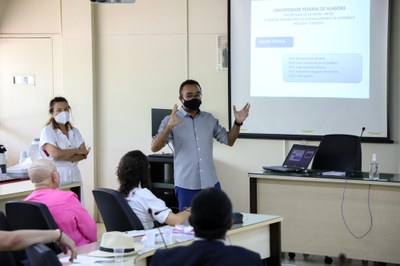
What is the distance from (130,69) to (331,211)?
3.35 m

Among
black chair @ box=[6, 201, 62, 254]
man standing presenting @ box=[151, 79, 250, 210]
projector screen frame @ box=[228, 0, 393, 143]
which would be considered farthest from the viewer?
projector screen frame @ box=[228, 0, 393, 143]

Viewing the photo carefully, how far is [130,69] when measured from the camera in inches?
332

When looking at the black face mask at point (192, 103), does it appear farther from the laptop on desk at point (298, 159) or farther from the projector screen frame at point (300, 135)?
the projector screen frame at point (300, 135)

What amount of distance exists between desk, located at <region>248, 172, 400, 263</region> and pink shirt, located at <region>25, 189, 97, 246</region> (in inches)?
89.7

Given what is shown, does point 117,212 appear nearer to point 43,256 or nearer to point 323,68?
point 43,256

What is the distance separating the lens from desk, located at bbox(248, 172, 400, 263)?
19.6 feet

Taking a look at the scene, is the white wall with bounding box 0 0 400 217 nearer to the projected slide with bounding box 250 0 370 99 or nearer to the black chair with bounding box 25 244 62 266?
the projected slide with bounding box 250 0 370 99

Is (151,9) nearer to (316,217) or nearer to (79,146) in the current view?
(79,146)

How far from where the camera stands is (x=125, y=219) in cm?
445

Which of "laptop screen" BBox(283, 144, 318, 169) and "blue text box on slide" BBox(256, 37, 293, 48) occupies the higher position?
"blue text box on slide" BBox(256, 37, 293, 48)

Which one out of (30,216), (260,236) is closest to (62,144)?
(30,216)

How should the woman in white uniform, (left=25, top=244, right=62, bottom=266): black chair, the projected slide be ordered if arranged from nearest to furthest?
(left=25, top=244, right=62, bottom=266): black chair → the woman in white uniform → the projected slide

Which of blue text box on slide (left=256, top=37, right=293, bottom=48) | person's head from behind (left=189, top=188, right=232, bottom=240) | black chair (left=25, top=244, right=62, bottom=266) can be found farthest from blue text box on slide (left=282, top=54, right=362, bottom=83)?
person's head from behind (left=189, top=188, right=232, bottom=240)

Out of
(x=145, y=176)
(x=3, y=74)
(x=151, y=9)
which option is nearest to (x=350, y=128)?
(x=151, y=9)
